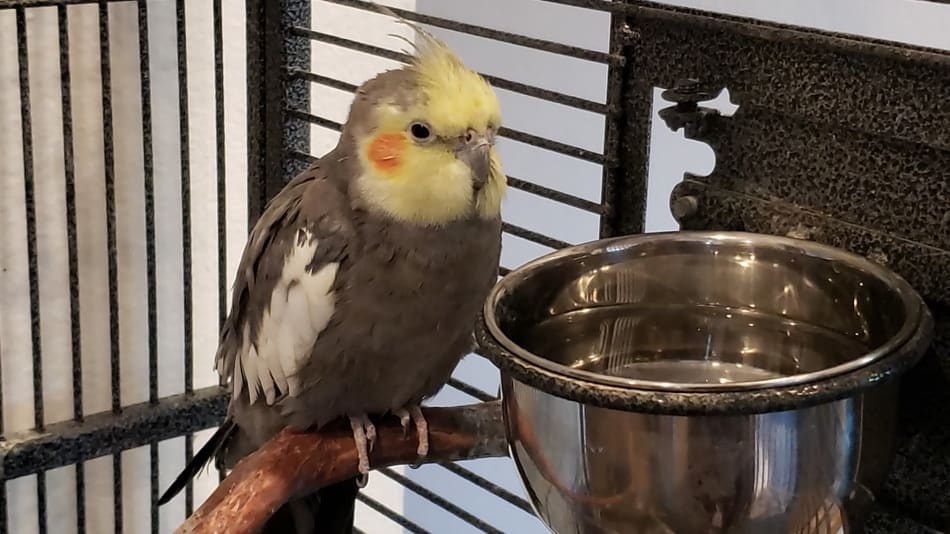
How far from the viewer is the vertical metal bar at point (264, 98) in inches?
43.9

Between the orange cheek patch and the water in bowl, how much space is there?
7.1 inches

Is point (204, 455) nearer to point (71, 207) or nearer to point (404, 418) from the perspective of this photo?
point (404, 418)

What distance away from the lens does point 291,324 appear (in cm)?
84

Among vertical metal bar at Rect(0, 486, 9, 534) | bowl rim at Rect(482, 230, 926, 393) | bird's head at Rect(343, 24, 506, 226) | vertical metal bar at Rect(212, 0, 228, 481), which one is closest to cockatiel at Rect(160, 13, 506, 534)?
bird's head at Rect(343, 24, 506, 226)

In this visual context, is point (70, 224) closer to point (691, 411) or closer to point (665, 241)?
point (665, 241)

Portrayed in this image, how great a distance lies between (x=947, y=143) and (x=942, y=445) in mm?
193

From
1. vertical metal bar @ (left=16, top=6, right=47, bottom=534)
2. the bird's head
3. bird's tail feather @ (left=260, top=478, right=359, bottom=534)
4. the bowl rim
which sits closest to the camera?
the bowl rim

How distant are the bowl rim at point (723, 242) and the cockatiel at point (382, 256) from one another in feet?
0.40

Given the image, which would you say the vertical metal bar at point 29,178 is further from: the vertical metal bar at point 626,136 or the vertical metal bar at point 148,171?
the vertical metal bar at point 626,136

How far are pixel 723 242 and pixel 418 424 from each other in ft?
0.93

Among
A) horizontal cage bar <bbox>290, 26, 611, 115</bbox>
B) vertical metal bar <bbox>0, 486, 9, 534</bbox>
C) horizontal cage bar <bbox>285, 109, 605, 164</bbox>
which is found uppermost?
horizontal cage bar <bbox>290, 26, 611, 115</bbox>

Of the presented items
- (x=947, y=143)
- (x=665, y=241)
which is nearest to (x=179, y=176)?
(x=665, y=241)

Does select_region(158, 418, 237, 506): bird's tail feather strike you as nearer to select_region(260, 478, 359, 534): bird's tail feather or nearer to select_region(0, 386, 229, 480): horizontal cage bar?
select_region(260, 478, 359, 534): bird's tail feather

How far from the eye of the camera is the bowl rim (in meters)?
0.52
